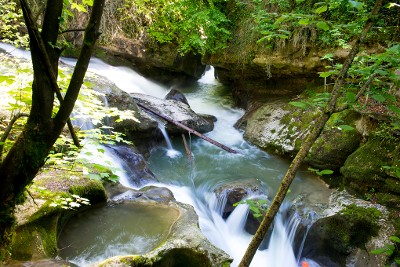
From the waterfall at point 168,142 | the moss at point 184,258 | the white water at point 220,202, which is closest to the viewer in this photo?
the moss at point 184,258

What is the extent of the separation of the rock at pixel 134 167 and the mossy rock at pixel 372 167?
4.13 meters

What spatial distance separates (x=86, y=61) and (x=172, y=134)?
24.7 ft

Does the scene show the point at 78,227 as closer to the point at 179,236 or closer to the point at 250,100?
the point at 179,236

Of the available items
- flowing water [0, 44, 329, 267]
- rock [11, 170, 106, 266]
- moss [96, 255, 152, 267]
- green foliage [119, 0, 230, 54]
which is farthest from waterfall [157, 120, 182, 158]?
moss [96, 255, 152, 267]

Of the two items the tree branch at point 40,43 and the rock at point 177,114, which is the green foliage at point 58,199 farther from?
the rock at point 177,114

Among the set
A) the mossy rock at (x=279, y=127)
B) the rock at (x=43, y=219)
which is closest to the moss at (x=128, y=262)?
the rock at (x=43, y=219)

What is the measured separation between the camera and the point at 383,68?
2.00m

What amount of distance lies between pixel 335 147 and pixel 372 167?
111 cm

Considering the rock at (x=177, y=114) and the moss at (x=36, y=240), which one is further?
the rock at (x=177, y=114)

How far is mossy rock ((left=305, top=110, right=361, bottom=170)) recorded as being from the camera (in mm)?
6832

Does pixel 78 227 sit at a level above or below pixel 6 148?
below

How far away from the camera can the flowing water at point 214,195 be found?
421 cm

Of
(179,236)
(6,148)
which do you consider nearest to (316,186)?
(179,236)

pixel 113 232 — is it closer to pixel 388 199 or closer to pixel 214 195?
pixel 214 195
